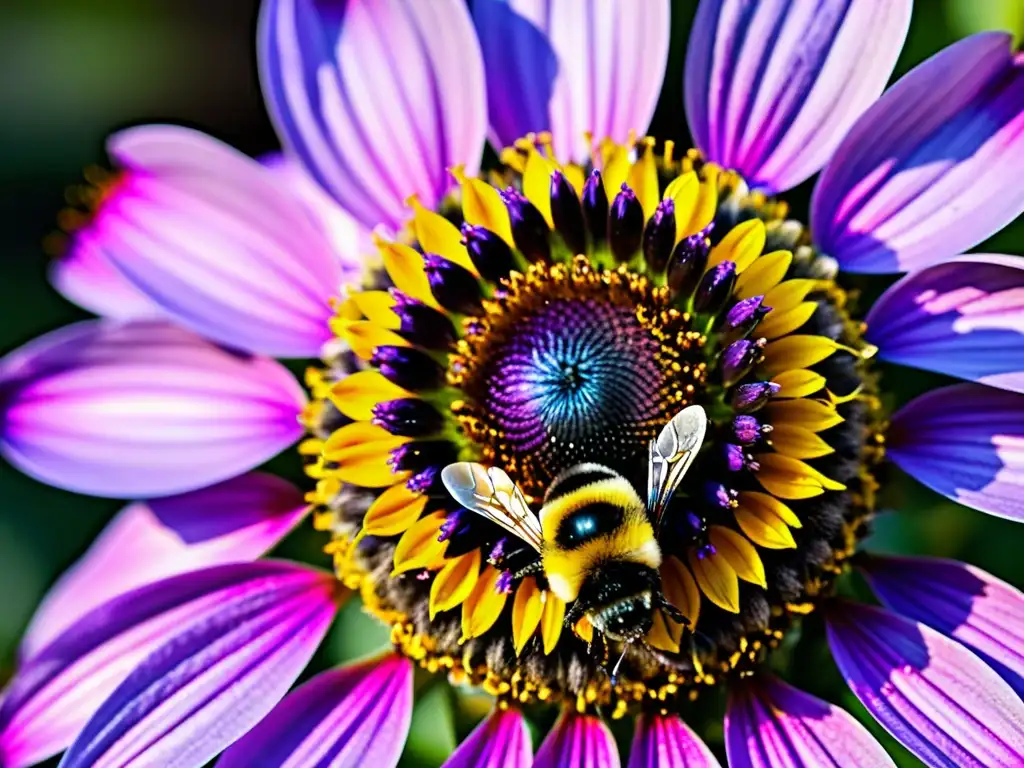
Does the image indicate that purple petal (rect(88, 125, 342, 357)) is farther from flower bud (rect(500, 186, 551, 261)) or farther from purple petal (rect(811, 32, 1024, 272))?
purple petal (rect(811, 32, 1024, 272))

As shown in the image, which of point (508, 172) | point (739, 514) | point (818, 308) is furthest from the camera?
point (508, 172)

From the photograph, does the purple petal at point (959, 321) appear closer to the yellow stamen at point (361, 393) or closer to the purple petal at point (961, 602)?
the purple petal at point (961, 602)

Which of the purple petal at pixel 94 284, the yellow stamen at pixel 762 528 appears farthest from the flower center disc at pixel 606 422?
the purple petal at pixel 94 284

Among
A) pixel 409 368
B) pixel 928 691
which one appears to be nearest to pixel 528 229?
pixel 409 368

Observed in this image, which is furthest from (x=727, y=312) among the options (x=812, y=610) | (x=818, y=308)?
(x=812, y=610)

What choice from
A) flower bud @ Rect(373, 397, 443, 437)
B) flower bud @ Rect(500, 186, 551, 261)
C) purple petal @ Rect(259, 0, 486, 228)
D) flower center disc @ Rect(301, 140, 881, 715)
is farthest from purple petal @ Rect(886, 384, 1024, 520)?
purple petal @ Rect(259, 0, 486, 228)

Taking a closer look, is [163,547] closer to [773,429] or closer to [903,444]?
[773,429]

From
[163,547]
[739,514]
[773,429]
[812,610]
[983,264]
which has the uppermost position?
[983,264]
